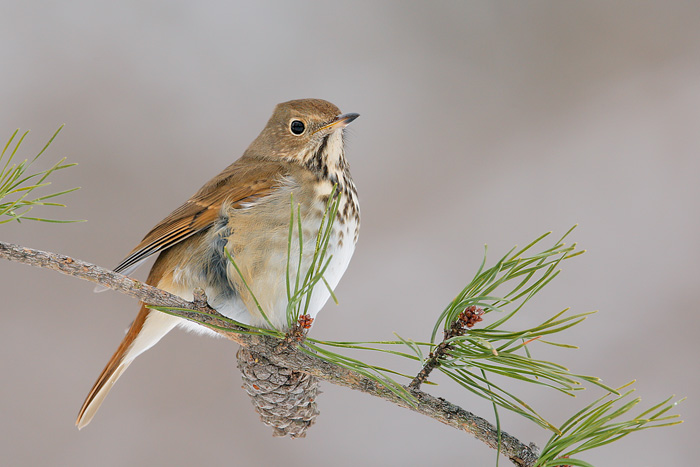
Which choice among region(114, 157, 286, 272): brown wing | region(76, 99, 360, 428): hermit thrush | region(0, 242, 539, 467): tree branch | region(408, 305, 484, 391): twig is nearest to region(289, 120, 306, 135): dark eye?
region(76, 99, 360, 428): hermit thrush

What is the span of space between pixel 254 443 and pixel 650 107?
247 cm

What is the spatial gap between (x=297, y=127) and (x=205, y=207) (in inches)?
17.5

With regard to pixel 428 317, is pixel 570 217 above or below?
above

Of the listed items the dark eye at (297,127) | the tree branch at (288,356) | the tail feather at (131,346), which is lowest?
the tail feather at (131,346)

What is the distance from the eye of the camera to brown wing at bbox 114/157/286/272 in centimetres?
176

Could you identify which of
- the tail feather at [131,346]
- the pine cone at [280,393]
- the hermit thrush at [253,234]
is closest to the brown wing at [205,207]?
the hermit thrush at [253,234]

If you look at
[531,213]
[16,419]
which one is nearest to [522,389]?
[531,213]

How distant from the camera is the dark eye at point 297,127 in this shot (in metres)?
2.06

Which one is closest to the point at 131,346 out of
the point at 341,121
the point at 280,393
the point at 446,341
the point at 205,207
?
the point at 205,207

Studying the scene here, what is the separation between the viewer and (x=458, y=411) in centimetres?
116

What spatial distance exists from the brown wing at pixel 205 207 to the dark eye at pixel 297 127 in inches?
7.5

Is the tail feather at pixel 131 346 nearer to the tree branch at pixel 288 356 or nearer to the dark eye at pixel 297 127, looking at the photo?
the tree branch at pixel 288 356

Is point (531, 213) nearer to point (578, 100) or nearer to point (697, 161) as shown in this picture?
point (578, 100)

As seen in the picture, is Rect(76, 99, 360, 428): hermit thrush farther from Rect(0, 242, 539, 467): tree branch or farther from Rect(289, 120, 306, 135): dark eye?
Rect(0, 242, 539, 467): tree branch
